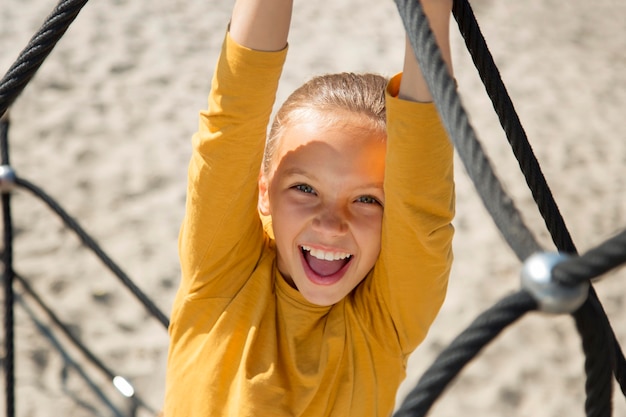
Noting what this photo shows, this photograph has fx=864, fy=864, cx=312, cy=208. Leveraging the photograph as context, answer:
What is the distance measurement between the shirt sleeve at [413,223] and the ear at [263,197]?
0.14 metres

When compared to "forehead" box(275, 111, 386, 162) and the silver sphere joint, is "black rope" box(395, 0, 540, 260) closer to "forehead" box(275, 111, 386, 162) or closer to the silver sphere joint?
"forehead" box(275, 111, 386, 162)

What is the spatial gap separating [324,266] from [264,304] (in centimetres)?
8

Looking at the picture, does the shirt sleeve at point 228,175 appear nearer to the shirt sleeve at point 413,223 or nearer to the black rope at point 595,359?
the shirt sleeve at point 413,223

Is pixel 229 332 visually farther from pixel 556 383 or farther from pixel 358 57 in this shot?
pixel 358 57

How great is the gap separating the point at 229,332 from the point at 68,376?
1088mm

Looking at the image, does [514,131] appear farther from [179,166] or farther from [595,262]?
[179,166]

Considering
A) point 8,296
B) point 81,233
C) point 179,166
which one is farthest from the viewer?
point 179,166

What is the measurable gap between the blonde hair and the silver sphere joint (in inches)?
28.1

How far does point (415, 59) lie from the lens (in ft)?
2.25

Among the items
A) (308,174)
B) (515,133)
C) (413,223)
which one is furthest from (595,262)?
(308,174)

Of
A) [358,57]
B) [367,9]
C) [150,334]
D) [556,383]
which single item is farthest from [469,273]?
[367,9]

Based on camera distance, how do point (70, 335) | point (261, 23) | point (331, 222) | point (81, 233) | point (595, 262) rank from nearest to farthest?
point (595, 262), point (261, 23), point (331, 222), point (81, 233), point (70, 335)

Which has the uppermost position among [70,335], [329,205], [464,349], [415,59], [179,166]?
[179,166]

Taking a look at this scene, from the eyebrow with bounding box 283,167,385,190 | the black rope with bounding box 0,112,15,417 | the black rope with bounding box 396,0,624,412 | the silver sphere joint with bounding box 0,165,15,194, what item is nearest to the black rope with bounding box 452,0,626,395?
the black rope with bounding box 396,0,624,412
